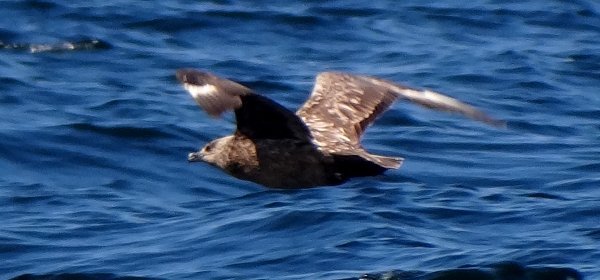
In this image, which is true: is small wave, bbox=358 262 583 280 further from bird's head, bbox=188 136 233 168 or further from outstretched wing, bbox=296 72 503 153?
bird's head, bbox=188 136 233 168

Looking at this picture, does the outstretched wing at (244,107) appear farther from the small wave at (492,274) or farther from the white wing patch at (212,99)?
the small wave at (492,274)

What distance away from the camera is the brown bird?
335 inches

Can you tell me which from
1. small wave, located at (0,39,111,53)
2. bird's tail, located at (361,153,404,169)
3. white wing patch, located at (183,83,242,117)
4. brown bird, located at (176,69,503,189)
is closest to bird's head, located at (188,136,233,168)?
brown bird, located at (176,69,503,189)

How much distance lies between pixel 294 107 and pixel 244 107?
4125 mm

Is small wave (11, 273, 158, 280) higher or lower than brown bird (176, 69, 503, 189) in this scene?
lower

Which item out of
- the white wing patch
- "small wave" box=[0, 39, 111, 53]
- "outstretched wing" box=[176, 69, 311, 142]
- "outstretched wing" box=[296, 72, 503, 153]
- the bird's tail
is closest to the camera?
the white wing patch

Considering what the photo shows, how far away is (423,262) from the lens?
9234mm

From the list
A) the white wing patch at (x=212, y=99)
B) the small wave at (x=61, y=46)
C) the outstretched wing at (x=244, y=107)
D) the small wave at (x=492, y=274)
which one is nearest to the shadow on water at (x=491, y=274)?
the small wave at (x=492, y=274)

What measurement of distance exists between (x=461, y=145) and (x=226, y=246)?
3.09 m

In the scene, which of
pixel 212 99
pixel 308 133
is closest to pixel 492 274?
pixel 308 133

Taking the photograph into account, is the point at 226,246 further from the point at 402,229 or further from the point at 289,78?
the point at 289,78

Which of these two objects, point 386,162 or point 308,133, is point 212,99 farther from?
point 308,133

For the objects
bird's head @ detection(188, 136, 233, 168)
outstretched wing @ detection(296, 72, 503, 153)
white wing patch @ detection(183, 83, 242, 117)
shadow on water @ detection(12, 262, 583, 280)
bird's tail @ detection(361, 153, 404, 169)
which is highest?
white wing patch @ detection(183, 83, 242, 117)

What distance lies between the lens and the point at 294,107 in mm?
12789
